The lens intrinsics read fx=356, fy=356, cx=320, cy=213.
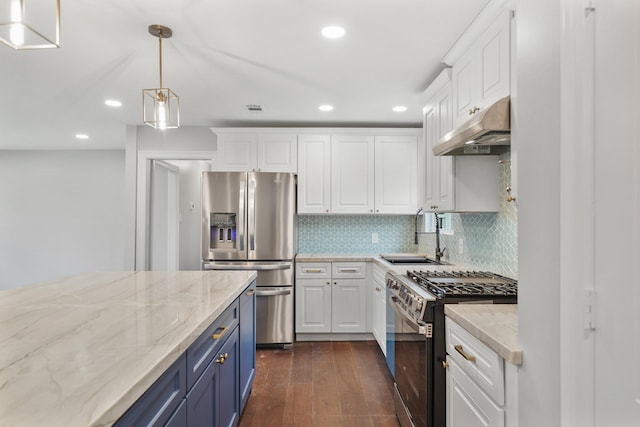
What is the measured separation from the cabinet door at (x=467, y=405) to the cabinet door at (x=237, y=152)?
3031mm

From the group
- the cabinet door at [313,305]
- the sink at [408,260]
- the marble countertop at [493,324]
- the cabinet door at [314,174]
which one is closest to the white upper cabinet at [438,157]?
the sink at [408,260]

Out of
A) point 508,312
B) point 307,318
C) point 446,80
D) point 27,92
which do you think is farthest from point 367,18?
point 27,92

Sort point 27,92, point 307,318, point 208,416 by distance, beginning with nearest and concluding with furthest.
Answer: point 208,416 < point 27,92 < point 307,318

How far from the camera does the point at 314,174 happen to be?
13.3 ft

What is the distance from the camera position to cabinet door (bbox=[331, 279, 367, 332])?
3832 mm

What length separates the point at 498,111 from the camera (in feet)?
5.47

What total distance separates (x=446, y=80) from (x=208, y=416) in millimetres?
2502

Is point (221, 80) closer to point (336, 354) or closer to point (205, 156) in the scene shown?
point (205, 156)

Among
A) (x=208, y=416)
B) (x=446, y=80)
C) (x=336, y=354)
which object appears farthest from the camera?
(x=336, y=354)

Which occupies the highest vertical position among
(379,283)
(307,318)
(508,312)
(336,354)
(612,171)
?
(612,171)

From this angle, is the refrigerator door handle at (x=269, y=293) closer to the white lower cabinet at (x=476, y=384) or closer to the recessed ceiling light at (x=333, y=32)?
the white lower cabinet at (x=476, y=384)

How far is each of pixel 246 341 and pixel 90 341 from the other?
53.0 inches

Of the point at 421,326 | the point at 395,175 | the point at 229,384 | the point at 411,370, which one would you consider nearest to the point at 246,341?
the point at 229,384

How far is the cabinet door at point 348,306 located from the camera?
3.83m
